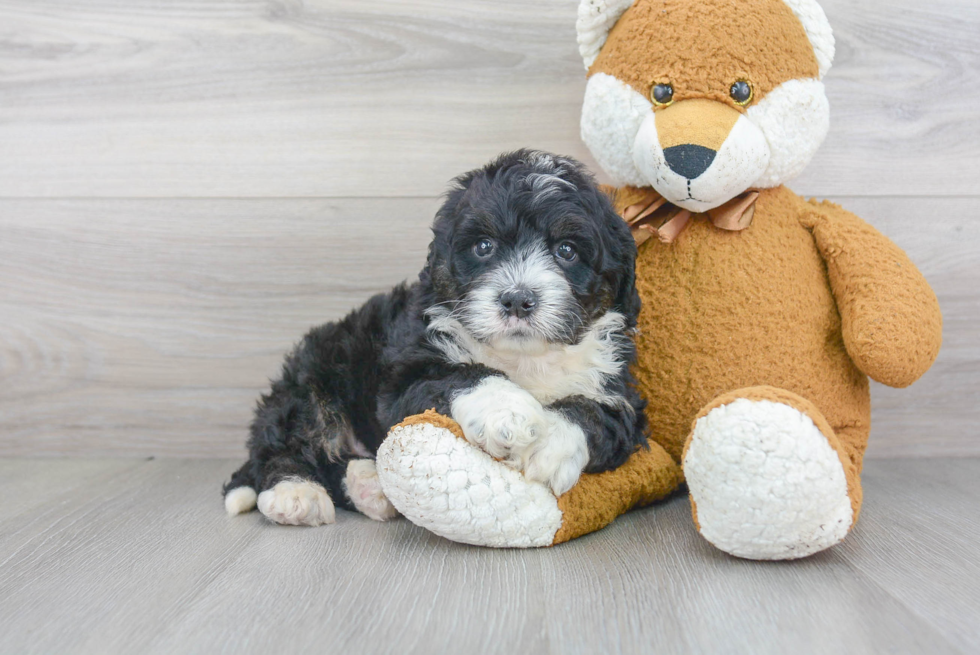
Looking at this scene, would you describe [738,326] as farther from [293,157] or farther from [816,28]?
[293,157]

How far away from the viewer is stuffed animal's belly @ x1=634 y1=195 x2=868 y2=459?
6.07 feet

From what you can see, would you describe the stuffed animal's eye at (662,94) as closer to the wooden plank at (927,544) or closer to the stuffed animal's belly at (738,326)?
the stuffed animal's belly at (738,326)

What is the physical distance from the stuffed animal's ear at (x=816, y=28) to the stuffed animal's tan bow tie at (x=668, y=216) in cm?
36

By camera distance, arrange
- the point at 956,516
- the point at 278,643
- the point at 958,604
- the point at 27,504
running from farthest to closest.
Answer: the point at 27,504 → the point at 956,516 → the point at 958,604 → the point at 278,643

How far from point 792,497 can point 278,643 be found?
0.92 metres

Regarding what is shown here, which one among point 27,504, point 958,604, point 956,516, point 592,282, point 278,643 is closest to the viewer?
point 278,643

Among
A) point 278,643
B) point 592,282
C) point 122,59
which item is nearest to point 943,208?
point 592,282

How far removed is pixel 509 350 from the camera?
1625mm

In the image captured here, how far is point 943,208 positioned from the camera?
2455 millimetres

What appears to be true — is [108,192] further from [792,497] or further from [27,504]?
[792,497]

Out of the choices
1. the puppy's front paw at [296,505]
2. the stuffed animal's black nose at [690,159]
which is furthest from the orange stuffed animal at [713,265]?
the puppy's front paw at [296,505]

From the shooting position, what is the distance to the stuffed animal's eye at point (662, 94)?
1.82 meters

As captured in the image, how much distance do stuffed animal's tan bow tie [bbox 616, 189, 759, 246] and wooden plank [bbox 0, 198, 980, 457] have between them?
76 centimetres

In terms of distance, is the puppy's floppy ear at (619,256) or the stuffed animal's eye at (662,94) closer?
the puppy's floppy ear at (619,256)
